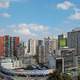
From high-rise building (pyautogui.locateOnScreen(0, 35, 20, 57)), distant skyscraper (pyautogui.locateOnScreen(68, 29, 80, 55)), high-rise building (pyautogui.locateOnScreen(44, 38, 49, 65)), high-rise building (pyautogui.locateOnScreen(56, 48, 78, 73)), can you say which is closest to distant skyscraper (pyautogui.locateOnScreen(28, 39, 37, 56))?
high-rise building (pyautogui.locateOnScreen(44, 38, 49, 65))

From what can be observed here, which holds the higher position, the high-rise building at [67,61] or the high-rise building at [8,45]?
the high-rise building at [8,45]

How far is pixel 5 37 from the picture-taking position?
41188 millimetres

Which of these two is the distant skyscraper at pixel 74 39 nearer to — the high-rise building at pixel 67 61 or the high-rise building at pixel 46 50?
the high-rise building at pixel 67 61

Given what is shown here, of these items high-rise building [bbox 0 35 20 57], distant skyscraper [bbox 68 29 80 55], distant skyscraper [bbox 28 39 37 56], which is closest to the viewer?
distant skyscraper [bbox 68 29 80 55]

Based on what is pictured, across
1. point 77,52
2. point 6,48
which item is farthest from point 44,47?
point 77,52

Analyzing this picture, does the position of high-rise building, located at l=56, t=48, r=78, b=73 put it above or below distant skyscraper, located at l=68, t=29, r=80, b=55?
below

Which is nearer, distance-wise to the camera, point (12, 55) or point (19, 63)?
point (19, 63)

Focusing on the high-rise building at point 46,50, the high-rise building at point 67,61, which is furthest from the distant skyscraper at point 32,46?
the high-rise building at point 67,61

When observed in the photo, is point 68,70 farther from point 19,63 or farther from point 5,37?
point 5,37

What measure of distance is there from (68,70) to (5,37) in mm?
15716

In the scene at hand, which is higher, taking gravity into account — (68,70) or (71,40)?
(71,40)

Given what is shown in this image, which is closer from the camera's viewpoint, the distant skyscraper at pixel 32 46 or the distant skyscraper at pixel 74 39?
the distant skyscraper at pixel 74 39

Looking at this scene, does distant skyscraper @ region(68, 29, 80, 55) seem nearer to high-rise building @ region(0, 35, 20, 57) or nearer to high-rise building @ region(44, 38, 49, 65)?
high-rise building @ region(44, 38, 49, 65)

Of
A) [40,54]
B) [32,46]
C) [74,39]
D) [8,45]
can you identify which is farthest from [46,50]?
[74,39]
